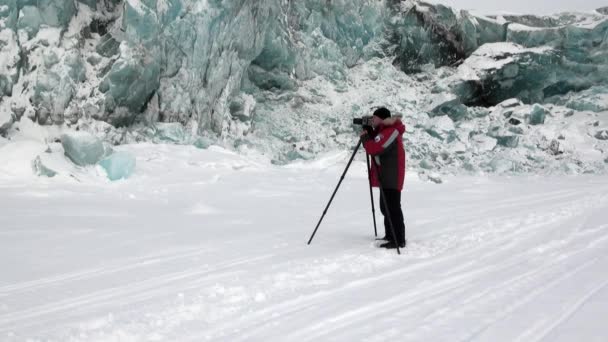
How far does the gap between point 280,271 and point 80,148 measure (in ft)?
17.5

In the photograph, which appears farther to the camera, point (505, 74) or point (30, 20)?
point (505, 74)

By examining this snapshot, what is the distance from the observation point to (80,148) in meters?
6.94

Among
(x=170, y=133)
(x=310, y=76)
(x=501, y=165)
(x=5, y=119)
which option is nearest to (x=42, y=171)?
(x=5, y=119)

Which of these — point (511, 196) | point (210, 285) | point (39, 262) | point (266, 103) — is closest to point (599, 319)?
point (210, 285)

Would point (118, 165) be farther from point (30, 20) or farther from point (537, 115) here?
point (537, 115)

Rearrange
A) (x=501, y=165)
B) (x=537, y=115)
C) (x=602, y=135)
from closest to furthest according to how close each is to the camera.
→ (x=501, y=165)
(x=602, y=135)
(x=537, y=115)

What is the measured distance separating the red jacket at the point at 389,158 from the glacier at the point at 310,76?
785cm

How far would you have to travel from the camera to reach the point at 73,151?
6.90 m

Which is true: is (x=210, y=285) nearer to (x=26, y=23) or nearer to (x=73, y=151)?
(x=73, y=151)

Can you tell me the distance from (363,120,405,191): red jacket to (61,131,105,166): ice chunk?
4.99m

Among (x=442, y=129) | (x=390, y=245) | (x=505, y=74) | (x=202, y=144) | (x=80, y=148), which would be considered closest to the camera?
(x=390, y=245)

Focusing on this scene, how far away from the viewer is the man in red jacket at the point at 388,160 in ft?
12.3

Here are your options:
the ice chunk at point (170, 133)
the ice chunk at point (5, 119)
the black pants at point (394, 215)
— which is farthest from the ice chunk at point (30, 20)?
the black pants at point (394, 215)

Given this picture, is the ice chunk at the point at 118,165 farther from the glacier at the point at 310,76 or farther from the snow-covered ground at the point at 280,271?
the glacier at the point at 310,76
